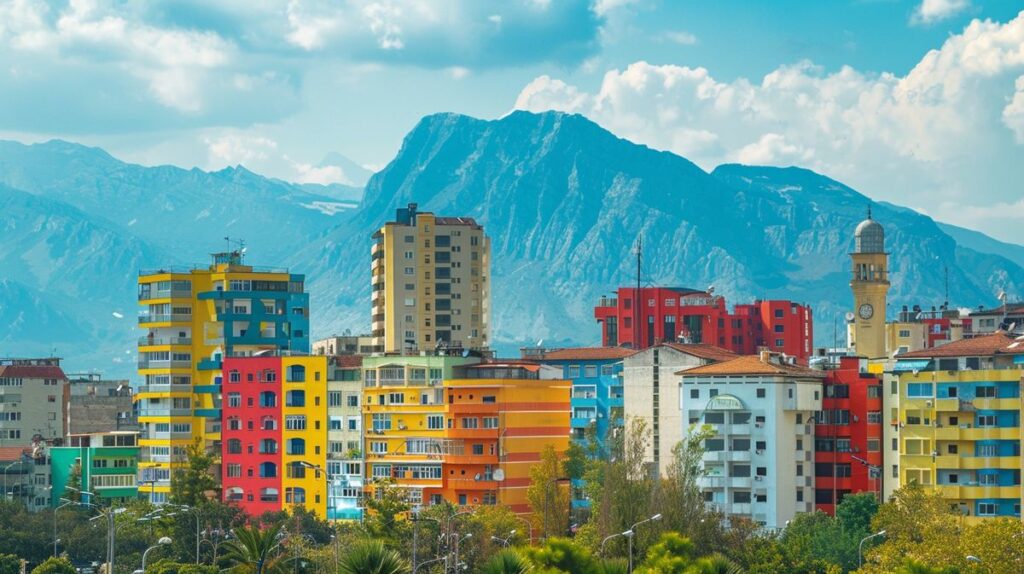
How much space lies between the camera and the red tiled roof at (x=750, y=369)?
12188cm

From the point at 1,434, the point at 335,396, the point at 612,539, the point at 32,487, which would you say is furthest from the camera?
the point at 1,434

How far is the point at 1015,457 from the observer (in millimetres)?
112250

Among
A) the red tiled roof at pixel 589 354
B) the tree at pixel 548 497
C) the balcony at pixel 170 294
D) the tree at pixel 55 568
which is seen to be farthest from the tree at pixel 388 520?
the balcony at pixel 170 294

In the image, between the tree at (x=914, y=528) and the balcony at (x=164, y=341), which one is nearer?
the tree at (x=914, y=528)

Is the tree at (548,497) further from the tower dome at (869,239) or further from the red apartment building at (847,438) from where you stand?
the tower dome at (869,239)

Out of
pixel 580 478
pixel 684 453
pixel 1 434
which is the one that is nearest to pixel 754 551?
pixel 684 453

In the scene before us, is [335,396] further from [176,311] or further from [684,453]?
[684,453]

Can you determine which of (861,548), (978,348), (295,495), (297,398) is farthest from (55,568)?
(978,348)

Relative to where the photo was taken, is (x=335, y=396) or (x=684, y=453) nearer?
(x=684, y=453)

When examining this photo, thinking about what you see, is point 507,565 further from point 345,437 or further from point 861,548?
point 345,437

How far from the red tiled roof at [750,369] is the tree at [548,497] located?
33.8 ft

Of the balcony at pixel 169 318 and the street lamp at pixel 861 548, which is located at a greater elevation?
the balcony at pixel 169 318

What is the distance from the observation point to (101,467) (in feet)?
516

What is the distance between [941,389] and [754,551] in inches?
713
